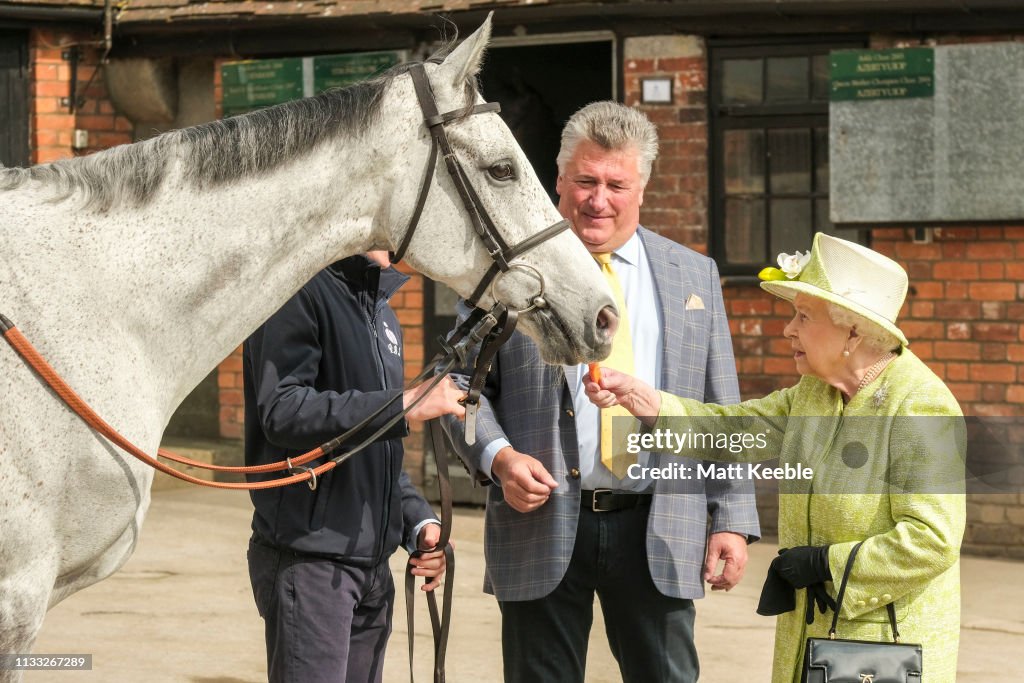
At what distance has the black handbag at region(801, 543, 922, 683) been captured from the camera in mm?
2900

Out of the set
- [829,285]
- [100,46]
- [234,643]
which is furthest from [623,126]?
[100,46]

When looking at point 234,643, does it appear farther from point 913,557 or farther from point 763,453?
point 913,557

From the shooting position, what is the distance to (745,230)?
324 inches

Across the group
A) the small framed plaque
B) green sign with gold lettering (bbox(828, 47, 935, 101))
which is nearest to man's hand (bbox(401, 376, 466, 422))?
green sign with gold lettering (bbox(828, 47, 935, 101))

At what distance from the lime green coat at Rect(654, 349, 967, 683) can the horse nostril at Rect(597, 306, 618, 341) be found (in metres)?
0.56

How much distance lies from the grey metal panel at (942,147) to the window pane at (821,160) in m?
0.35

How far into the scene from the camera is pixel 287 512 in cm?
324

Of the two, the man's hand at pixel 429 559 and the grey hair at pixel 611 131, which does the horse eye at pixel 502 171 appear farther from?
the man's hand at pixel 429 559

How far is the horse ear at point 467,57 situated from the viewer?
2934 mm

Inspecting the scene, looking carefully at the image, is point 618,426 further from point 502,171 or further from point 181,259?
point 181,259

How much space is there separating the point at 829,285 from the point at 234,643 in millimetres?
3871

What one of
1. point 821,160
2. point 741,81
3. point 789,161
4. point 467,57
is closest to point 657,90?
point 741,81

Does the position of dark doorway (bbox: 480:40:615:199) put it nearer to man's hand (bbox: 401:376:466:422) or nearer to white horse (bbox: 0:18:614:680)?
man's hand (bbox: 401:376:466:422)

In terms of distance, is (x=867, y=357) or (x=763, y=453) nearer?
(x=867, y=357)
